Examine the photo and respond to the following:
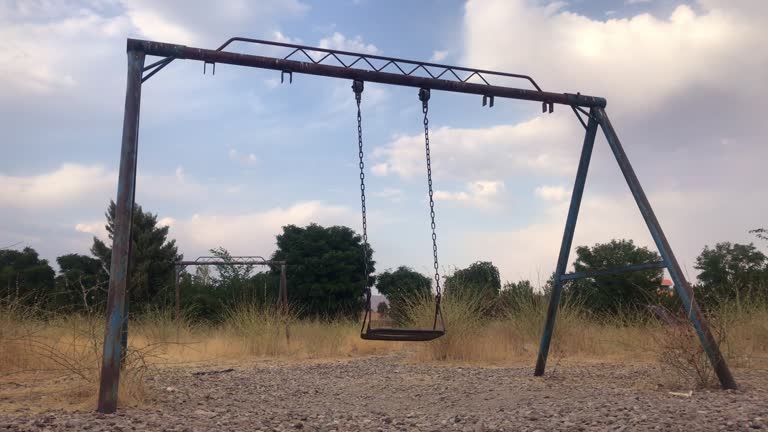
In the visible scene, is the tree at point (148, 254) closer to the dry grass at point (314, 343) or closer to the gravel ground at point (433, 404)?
the dry grass at point (314, 343)

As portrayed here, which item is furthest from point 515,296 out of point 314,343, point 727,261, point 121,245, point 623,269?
point 727,261

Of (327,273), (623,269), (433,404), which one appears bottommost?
(433,404)

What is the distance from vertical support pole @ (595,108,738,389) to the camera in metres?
6.34

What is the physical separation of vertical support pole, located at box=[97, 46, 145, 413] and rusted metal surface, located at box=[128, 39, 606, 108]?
0.28 metres

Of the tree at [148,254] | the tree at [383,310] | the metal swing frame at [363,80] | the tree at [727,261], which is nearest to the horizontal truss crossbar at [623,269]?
the metal swing frame at [363,80]

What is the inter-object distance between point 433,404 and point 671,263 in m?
A: 2.71

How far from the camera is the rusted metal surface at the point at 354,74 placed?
6030mm

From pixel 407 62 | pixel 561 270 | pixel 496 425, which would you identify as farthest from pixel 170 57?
pixel 561 270

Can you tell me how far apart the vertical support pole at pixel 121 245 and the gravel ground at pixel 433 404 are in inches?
11.1

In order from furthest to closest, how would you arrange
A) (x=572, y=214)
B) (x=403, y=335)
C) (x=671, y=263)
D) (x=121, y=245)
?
(x=572, y=214)
(x=403, y=335)
(x=671, y=263)
(x=121, y=245)

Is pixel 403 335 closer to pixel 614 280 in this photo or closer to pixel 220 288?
pixel 614 280

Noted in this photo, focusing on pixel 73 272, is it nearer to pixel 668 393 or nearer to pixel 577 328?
pixel 577 328

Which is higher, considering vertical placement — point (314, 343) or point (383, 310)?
point (383, 310)

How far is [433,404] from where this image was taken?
637cm
